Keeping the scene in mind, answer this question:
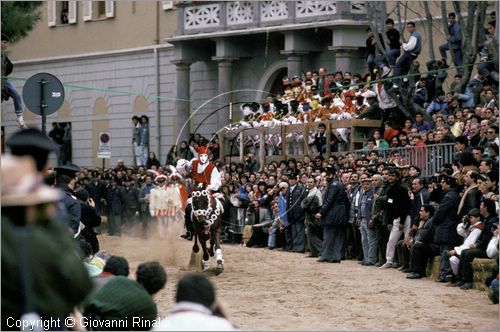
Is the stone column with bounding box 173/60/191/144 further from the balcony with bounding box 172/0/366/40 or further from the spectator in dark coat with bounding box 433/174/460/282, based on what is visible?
the spectator in dark coat with bounding box 433/174/460/282

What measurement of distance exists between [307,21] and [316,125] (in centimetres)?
1060

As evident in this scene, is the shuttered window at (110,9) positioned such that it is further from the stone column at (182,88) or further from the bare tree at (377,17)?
the bare tree at (377,17)

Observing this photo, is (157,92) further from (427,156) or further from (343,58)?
(427,156)

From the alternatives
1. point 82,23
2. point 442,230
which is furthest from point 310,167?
point 82,23

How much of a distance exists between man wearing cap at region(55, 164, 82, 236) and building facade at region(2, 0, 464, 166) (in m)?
23.9

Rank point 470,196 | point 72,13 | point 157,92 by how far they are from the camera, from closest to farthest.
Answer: point 470,196, point 157,92, point 72,13

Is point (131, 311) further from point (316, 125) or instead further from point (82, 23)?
point (82, 23)

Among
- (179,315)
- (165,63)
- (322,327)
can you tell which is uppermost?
(165,63)

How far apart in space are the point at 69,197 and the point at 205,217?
8.52m

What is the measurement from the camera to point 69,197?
14.6m

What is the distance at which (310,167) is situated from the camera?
2830cm

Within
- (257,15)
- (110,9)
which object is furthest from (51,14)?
(257,15)

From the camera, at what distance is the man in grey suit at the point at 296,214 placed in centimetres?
2745

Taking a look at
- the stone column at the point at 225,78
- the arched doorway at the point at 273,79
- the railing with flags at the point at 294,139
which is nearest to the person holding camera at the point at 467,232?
the railing with flags at the point at 294,139
